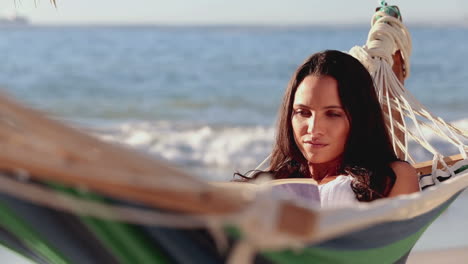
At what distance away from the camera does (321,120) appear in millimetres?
1348

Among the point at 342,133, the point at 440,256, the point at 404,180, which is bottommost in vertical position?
the point at 440,256

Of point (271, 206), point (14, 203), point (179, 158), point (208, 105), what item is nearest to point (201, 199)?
point (271, 206)

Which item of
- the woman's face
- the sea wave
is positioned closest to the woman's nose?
the woman's face

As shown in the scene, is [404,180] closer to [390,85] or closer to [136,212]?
[390,85]

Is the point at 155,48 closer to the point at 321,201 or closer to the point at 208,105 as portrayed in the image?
the point at 208,105

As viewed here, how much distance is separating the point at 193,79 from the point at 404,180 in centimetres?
739

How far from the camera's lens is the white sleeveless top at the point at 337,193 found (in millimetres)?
1278

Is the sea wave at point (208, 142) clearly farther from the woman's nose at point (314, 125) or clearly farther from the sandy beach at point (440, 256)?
the woman's nose at point (314, 125)

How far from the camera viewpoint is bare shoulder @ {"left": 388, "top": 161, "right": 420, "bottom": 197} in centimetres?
129

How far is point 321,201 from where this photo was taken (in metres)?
1.28

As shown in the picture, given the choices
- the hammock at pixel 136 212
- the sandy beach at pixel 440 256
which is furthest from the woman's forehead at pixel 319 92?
the sandy beach at pixel 440 256

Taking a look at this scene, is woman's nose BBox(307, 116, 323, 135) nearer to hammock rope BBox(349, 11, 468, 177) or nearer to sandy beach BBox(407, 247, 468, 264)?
hammock rope BBox(349, 11, 468, 177)

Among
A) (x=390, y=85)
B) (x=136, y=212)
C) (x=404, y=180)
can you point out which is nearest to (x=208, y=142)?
(x=390, y=85)

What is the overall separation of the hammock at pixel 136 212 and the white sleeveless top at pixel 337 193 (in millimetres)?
425
